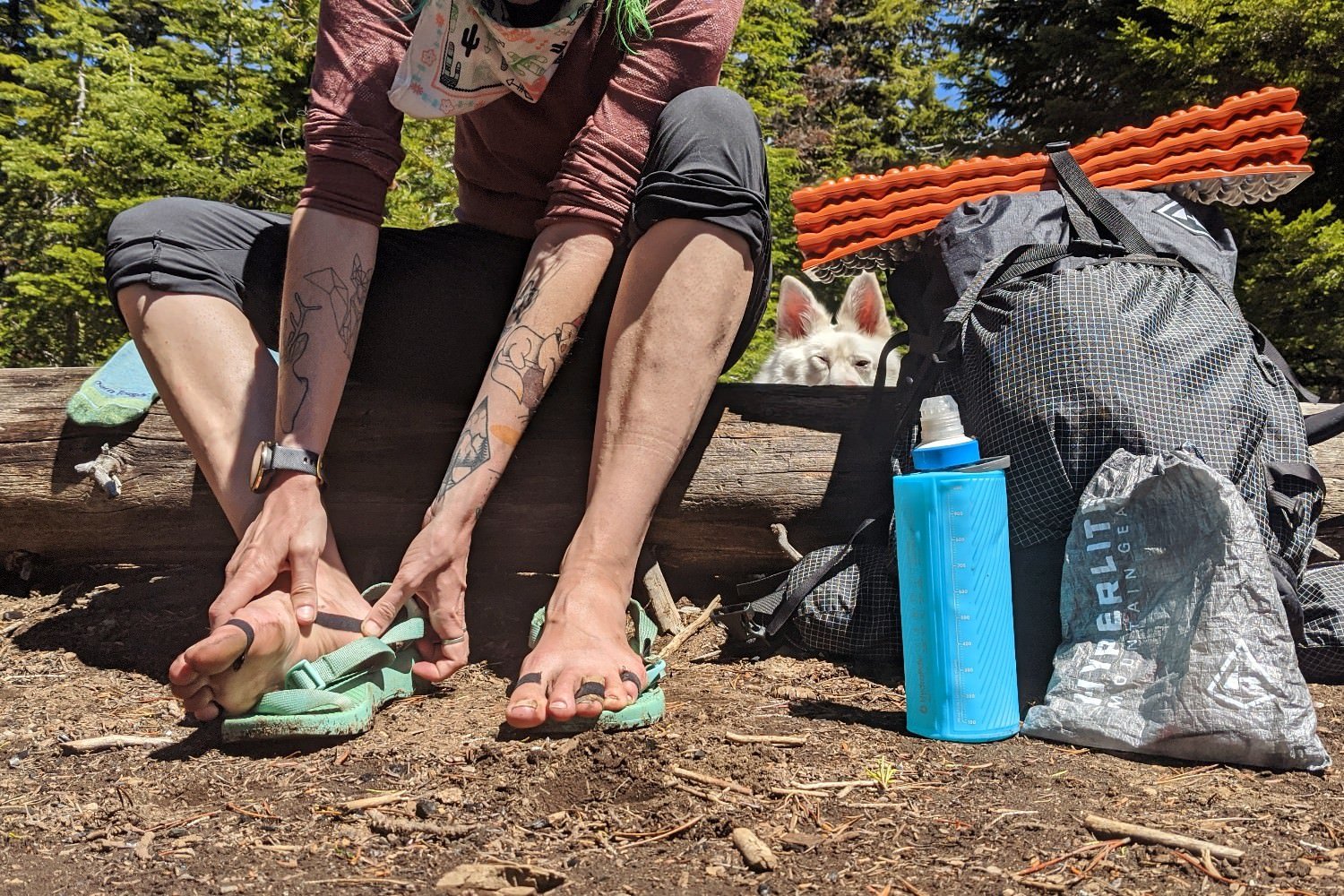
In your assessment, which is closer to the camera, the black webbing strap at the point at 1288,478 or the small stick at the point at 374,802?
the small stick at the point at 374,802

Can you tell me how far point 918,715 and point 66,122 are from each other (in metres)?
6.40

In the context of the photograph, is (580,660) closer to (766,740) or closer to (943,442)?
(766,740)

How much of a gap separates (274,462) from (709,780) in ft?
3.28

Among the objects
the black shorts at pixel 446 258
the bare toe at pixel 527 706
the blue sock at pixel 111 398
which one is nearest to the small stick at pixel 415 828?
the bare toe at pixel 527 706

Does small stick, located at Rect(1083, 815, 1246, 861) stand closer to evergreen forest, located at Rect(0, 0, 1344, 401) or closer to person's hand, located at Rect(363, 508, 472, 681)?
person's hand, located at Rect(363, 508, 472, 681)

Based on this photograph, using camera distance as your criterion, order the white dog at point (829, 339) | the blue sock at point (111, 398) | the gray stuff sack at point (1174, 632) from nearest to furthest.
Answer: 1. the gray stuff sack at point (1174, 632)
2. the blue sock at point (111, 398)
3. the white dog at point (829, 339)

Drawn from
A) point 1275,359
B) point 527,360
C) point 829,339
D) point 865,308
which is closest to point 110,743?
point 527,360

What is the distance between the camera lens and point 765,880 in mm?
1118

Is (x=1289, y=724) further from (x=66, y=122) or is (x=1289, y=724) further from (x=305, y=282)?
(x=66, y=122)

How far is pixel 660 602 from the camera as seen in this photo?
8.03ft

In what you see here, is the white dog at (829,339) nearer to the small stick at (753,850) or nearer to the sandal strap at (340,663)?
the sandal strap at (340,663)

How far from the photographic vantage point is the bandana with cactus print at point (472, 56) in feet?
6.24

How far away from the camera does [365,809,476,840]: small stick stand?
124cm

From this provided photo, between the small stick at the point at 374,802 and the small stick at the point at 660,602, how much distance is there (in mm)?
1122
